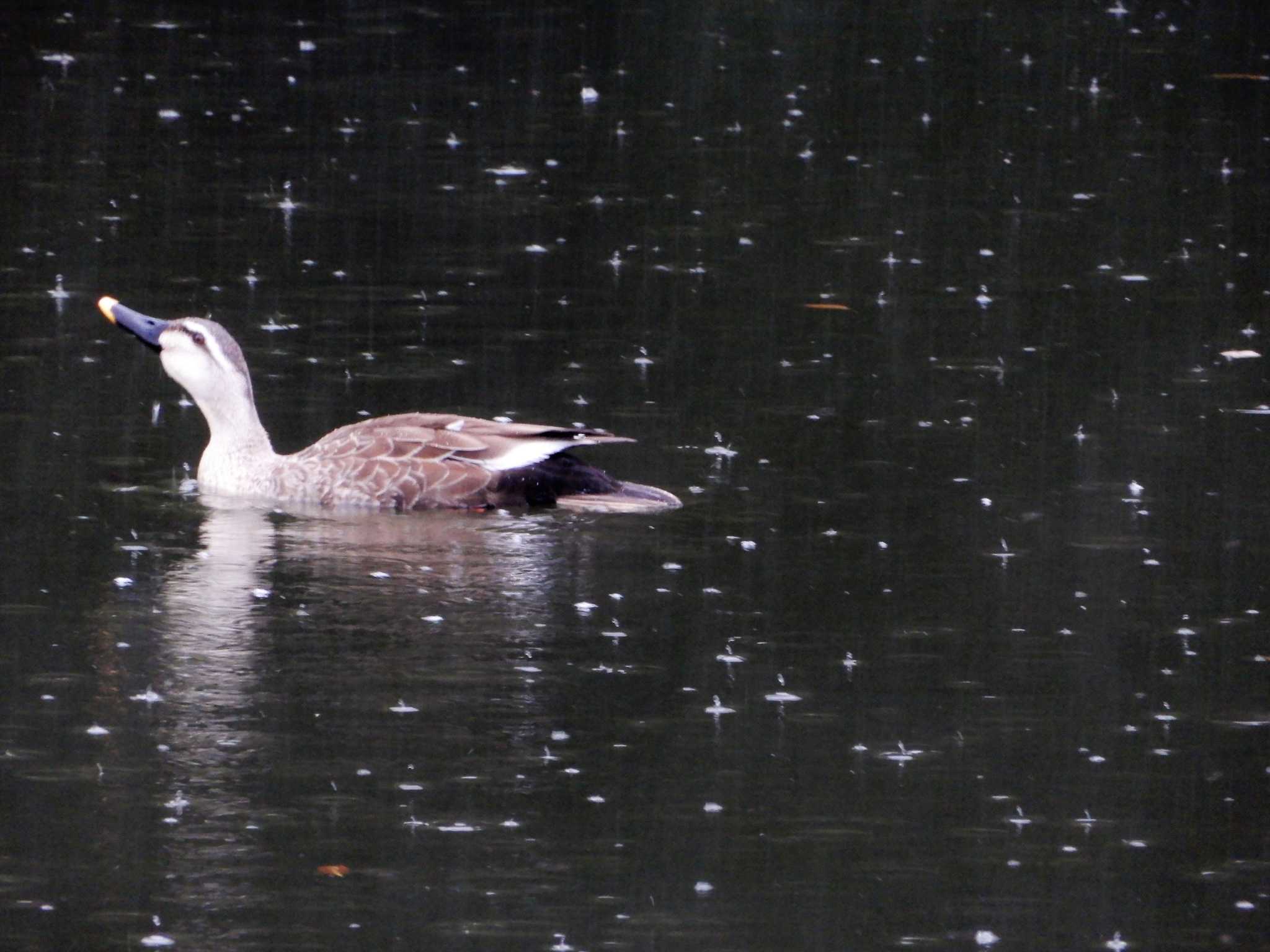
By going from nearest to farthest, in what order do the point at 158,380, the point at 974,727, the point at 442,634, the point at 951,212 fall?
the point at 974,727
the point at 442,634
the point at 158,380
the point at 951,212

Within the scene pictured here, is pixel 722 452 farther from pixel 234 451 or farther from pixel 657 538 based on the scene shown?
pixel 234 451

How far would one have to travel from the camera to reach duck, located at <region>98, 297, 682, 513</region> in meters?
11.2

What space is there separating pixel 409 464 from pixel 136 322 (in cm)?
171

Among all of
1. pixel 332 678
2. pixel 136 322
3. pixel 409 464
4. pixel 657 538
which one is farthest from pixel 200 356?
pixel 332 678

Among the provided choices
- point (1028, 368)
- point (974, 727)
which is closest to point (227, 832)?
point (974, 727)

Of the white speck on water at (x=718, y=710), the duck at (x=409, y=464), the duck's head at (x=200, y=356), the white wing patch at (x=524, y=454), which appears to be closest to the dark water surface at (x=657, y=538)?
the white speck on water at (x=718, y=710)

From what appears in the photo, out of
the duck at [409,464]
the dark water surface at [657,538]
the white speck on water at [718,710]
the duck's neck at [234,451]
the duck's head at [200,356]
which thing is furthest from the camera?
the duck's head at [200,356]

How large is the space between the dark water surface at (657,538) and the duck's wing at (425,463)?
15 cm

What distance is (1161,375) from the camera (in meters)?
13.5

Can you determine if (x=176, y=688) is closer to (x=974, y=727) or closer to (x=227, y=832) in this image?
(x=227, y=832)

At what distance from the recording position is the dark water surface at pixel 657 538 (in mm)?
7445

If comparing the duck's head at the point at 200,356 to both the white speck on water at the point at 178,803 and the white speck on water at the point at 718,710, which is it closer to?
the white speck on water at the point at 718,710

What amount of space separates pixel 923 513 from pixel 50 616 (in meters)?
3.89

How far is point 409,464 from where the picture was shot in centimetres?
1131
